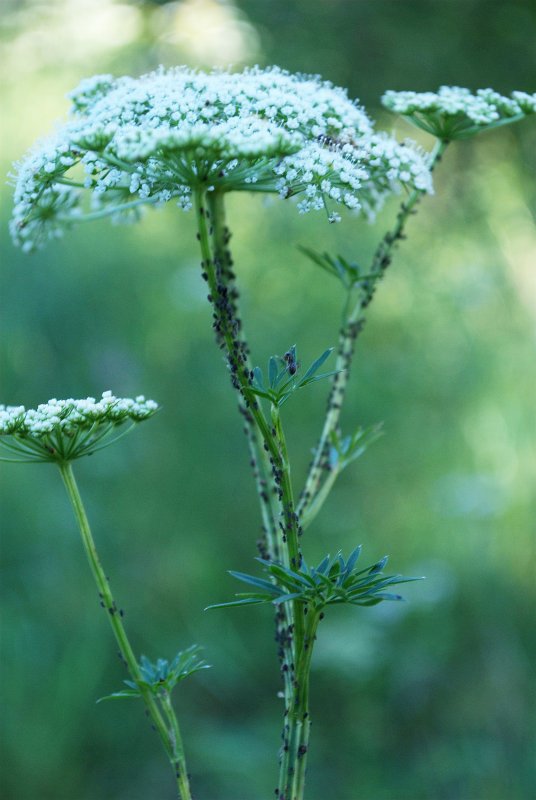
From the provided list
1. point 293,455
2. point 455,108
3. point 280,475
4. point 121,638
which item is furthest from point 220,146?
point 293,455

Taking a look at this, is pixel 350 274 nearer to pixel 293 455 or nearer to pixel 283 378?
pixel 283 378

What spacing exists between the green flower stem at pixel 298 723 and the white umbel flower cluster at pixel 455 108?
925 mm

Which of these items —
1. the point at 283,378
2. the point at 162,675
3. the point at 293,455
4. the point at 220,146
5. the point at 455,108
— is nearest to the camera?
the point at 220,146

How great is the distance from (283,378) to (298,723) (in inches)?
20.7

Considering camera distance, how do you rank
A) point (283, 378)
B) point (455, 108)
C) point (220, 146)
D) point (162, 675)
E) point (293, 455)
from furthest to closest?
point (293, 455) → point (455, 108) → point (162, 675) → point (283, 378) → point (220, 146)

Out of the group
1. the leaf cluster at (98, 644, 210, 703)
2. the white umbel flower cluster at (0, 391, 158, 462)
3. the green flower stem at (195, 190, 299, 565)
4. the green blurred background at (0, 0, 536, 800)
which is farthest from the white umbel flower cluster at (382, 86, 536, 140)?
the green blurred background at (0, 0, 536, 800)

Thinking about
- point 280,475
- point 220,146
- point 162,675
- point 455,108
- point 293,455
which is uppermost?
point 293,455

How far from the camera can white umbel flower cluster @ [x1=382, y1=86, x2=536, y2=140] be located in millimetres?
1538

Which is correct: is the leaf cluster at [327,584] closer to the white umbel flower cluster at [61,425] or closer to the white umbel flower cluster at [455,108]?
the white umbel flower cluster at [61,425]

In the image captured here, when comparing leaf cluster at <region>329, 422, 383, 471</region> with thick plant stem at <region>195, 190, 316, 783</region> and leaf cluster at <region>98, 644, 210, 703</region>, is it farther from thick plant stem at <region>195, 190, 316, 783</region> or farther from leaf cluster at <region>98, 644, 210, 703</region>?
leaf cluster at <region>98, 644, 210, 703</region>

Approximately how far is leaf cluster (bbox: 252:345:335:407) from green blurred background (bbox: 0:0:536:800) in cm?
325

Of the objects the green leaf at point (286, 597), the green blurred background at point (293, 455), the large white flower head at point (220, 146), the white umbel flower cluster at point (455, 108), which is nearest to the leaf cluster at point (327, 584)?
the green leaf at point (286, 597)

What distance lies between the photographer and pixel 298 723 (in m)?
1.28

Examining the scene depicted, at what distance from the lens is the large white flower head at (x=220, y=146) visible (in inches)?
46.6
